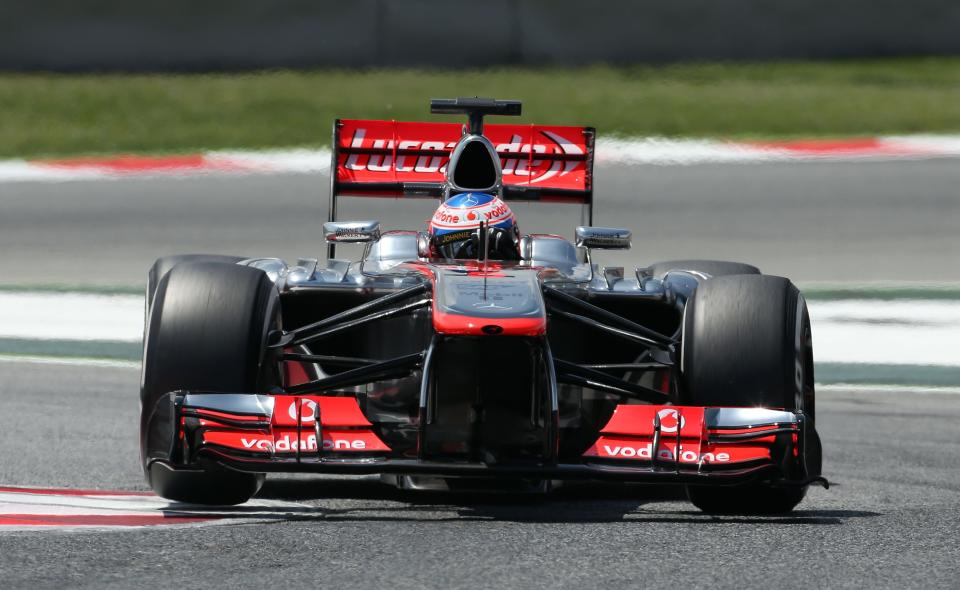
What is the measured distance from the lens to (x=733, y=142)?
41.3 ft

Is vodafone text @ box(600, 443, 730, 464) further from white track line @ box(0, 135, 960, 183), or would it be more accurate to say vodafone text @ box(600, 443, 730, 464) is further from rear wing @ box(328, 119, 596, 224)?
white track line @ box(0, 135, 960, 183)

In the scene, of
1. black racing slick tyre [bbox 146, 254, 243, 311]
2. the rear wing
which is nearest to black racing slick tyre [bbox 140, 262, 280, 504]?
black racing slick tyre [bbox 146, 254, 243, 311]

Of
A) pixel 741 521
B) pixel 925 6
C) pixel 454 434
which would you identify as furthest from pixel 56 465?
pixel 925 6

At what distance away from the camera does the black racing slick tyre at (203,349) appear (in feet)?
18.3

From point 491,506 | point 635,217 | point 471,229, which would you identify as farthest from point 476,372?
point 635,217

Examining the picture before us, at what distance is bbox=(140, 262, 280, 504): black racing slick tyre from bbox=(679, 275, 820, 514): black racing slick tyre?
5.06 feet

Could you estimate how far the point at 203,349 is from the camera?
18.3ft

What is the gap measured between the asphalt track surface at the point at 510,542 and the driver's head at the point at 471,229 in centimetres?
101

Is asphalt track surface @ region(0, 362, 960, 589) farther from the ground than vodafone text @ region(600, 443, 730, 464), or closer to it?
closer to it

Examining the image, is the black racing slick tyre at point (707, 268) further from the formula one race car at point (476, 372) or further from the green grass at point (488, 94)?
the green grass at point (488, 94)

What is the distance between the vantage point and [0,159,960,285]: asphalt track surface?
11586mm

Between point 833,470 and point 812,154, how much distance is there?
5.68m

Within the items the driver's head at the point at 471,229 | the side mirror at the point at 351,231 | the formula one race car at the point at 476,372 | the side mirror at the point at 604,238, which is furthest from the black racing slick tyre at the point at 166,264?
the side mirror at the point at 604,238

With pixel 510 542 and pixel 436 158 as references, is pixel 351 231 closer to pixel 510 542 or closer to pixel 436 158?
pixel 436 158
